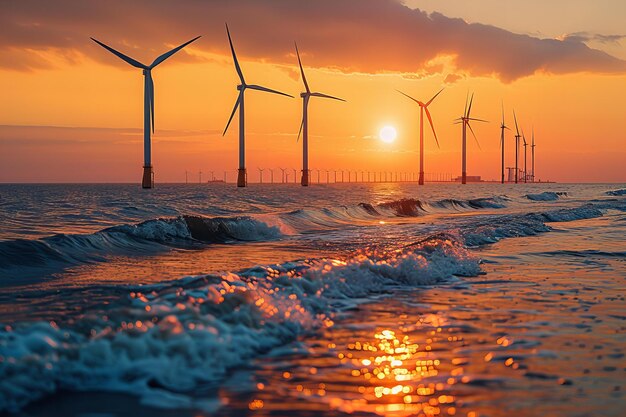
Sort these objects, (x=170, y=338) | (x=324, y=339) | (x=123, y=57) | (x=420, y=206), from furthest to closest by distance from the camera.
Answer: (x=123, y=57) → (x=420, y=206) → (x=324, y=339) → (x=170, y=338)

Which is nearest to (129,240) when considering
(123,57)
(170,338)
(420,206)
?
(170,338)

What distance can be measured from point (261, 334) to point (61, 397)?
2.89m

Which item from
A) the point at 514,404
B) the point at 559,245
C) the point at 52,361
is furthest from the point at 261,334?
the point at 559,245

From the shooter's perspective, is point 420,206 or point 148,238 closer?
point 148,238

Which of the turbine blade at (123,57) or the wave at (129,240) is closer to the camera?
the wave at (129,240)

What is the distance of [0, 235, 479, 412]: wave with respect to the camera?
246 inches

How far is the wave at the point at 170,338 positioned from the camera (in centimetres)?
625

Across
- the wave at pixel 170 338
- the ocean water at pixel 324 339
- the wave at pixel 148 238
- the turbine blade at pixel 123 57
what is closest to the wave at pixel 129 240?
the wave at pixel 148 238

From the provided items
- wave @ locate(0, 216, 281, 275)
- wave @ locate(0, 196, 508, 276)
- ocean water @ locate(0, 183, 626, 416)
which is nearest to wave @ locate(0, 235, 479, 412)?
ocean water @ locate(0, 183, 626, 416)

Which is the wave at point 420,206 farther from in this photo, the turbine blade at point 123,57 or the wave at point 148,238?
the turbine blade at point 123,57

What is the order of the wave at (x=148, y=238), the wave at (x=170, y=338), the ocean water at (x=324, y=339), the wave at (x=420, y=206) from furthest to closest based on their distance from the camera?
the wave at (x=420, y=206)
the wave at (x=148, y=238)
the wave at (x=170, y=338)
the ocean water at (x=324, y=339)

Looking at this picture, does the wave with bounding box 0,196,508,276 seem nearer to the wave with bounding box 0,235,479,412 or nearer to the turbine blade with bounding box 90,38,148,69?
the wave with bounding box 0,235,479,412

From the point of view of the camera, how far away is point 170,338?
7277 millimetres

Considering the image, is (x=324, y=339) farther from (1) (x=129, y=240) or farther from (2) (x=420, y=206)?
(2) (x=420, y=206)
